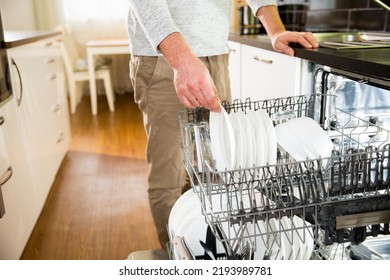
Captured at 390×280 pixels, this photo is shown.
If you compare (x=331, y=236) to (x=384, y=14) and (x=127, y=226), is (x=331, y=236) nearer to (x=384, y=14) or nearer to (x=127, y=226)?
(x=127, y=226)

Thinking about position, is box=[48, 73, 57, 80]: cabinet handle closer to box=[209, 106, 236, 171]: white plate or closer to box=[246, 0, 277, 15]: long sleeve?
box=[246, 0, 277, 15]: long sleeve

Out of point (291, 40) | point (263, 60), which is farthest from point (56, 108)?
point (291, 40)

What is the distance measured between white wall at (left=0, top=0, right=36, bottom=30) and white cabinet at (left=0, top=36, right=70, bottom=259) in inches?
83.1

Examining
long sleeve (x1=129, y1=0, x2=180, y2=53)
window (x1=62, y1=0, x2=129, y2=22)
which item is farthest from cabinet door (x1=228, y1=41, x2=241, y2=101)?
window (x1=62, y1=0, x2=129, y2=22)

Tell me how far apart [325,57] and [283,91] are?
0.35 meters

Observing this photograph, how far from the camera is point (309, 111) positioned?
3.15 feet

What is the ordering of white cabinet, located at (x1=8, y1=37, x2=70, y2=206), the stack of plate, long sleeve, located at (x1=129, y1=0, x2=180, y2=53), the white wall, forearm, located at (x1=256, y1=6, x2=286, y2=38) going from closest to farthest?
the stack of plate < long sleeve, located at (x1=129, y1=0, x2=180, y2=53) < forearm, located at (x1=256, y1=6, x2=286, y2=38) < white cabinet, located at (x1=8, y1=37, x2=70, y2=206) < the white wall

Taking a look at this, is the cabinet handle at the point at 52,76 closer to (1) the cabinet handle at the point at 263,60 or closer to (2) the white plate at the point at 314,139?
(1) the cabinet handle at the point at 263,60

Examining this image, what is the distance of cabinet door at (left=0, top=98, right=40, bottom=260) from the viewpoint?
1.33m

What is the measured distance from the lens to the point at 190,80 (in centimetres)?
73

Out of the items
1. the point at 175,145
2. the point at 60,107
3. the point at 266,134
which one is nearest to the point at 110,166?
the point at 60,107

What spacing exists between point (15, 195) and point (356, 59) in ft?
3.75

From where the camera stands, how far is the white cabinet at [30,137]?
4.59 ft

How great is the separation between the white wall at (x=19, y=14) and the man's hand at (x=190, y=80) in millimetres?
3819
